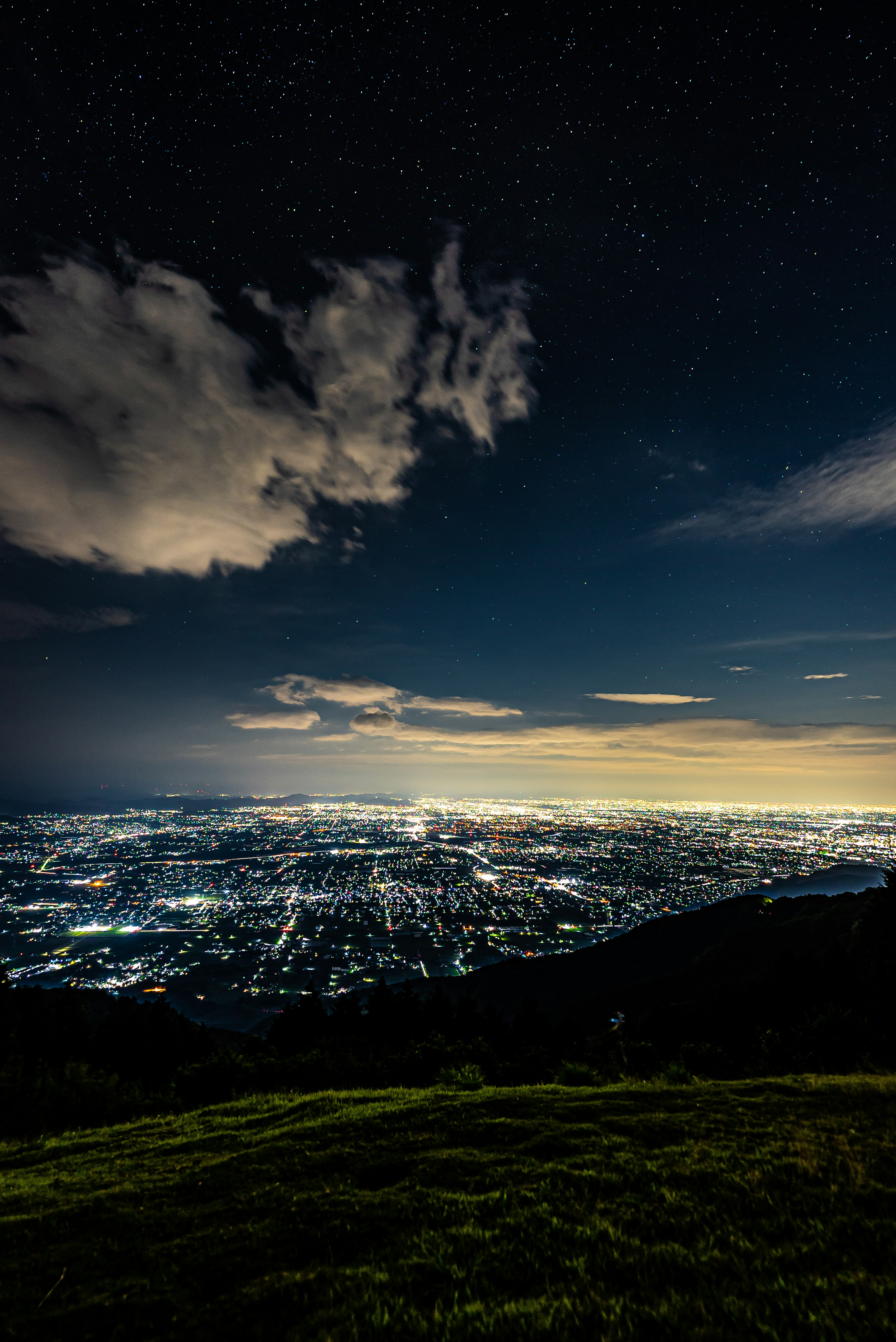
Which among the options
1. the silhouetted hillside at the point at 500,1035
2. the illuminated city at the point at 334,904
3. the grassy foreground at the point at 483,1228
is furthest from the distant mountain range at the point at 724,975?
the grassy foreground at the point at 483,1228

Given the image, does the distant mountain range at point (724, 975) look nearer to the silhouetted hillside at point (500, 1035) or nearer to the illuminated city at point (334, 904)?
the silhouetted hillside at point (500, 1035)

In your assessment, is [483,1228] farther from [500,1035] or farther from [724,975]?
[724,975]

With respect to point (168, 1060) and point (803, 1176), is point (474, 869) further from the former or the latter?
point (803, 1176)

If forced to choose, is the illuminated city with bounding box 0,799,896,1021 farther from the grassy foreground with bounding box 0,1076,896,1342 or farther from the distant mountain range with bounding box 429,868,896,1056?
the grassy foreground with bounding box 0,1076,896,1342

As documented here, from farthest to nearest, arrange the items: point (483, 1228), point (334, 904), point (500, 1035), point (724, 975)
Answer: point (334, 904) < point (724, 975) < point (500, 1035) < point (483, 1228)

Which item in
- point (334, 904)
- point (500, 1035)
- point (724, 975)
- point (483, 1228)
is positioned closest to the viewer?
point (483, 1228)

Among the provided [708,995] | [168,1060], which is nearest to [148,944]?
[168,1060]

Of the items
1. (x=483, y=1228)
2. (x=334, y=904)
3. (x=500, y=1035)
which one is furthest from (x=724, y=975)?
(x=334, y=904)
